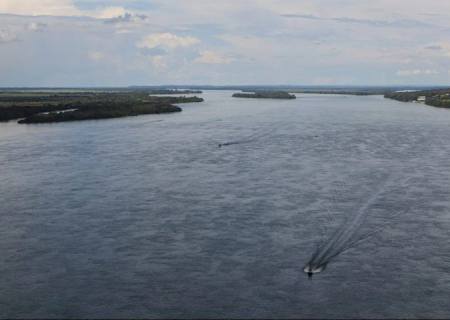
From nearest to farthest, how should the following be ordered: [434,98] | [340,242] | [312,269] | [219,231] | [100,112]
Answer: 1. [312,269]
2. [340,242]
3. [219,231]
4. [100,112]
5. [434,98]

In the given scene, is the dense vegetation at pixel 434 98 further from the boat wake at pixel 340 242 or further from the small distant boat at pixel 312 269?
the small distant boat at pixel 312 269

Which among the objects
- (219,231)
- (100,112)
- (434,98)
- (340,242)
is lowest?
(340,242)

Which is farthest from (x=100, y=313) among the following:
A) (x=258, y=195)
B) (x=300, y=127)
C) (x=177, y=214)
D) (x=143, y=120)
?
(x=143, y=120)

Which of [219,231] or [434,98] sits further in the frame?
[434,98]

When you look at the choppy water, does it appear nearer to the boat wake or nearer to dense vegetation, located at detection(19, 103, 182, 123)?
the boat wake

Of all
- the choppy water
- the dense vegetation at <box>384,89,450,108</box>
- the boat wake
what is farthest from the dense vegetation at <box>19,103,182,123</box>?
the boat wake

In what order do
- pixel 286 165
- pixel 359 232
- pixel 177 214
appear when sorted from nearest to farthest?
1. pixel 359 232
2. pixel 177 214
3. pixel 286 165

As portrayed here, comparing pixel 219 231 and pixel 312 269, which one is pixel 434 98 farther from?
pixel 312 269

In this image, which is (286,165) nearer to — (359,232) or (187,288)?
(359,232)

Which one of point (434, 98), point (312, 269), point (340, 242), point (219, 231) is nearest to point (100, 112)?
point (219, 231)
